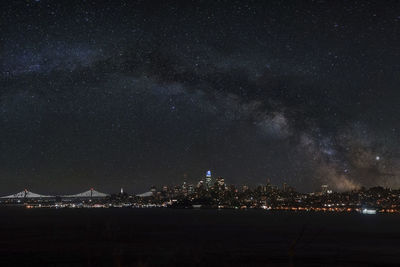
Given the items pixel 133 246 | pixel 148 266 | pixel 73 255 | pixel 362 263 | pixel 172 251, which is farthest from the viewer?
pixel 133 246

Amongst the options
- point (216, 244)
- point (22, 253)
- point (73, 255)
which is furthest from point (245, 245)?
point (22, 253)

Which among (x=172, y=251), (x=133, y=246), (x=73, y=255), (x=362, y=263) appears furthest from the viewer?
(x=133, y=246)

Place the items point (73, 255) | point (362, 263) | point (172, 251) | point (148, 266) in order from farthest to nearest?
point (172, 251) < point (73, 255) < point (362, 263) < point (148, 266)

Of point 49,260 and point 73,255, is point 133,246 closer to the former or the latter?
point 73,255

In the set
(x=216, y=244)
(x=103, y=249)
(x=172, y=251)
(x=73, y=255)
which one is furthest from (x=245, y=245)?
(x=73, y=255)

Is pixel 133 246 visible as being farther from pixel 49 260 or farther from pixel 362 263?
pixel 362 263

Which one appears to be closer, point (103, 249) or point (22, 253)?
point (22, 253)

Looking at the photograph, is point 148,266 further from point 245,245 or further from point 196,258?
point 245,245

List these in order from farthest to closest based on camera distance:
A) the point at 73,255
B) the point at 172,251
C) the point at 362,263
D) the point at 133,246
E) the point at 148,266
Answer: the point at 133,246 → the point at 172,251 → the point at 73,255 → the point at 362,263 → the point at 148,266
